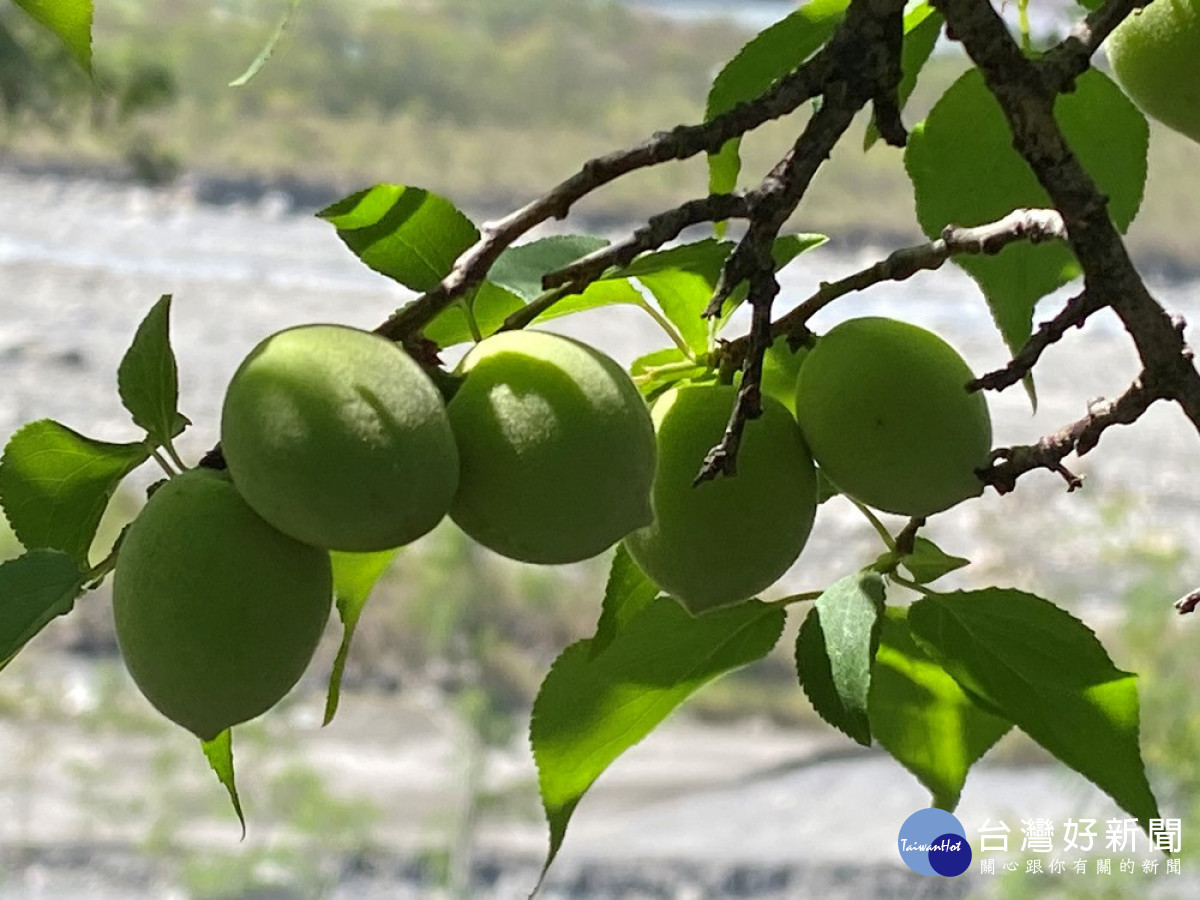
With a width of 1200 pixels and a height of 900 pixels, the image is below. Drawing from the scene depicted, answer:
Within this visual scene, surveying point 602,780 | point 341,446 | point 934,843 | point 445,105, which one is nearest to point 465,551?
point 602,780

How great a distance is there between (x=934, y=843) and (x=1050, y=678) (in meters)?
0.19

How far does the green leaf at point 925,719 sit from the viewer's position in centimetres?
37

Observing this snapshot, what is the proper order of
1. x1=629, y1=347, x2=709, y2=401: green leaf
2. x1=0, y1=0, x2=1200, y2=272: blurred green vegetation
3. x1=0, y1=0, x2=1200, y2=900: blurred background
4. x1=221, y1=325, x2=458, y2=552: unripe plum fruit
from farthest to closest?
x1=0, y1=0, x2=1200, y2=272: blurred green vegetation
x1=0, y1=0, x2=1200, y2=900: blurred background
x1=629, y1=347, x2=709, y2=401: green leaf
x1=221, y1=325, x2=458, y2=552: unripe plum fruit

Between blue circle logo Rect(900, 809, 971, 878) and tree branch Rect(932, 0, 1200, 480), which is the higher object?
tree branch Rect(932, 0, 1200, 480)

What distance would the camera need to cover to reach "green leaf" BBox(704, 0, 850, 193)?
376 mm

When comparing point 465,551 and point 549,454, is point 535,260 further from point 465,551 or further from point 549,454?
point 465,551

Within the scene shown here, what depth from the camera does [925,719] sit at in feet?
1.22

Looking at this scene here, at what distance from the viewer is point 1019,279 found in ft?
1.26

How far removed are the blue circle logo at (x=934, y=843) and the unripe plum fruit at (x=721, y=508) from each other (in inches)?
6.9

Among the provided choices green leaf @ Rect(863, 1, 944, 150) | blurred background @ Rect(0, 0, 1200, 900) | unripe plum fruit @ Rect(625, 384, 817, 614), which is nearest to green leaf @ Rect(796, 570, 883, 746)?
unripe plum fruit @ Rect(625, 384, 817, 614)

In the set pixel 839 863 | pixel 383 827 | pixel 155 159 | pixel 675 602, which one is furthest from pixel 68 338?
pixel 675 602

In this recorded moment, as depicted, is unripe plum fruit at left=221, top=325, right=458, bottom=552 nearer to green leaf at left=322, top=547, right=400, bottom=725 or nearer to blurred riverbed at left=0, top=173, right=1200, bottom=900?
green leaf at left=322, top=547, right=400, bottom=725

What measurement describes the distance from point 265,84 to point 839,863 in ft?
3.75

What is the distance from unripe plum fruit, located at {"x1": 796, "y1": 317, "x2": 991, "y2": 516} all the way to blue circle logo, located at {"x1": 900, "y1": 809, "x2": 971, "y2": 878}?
0.17 meters
